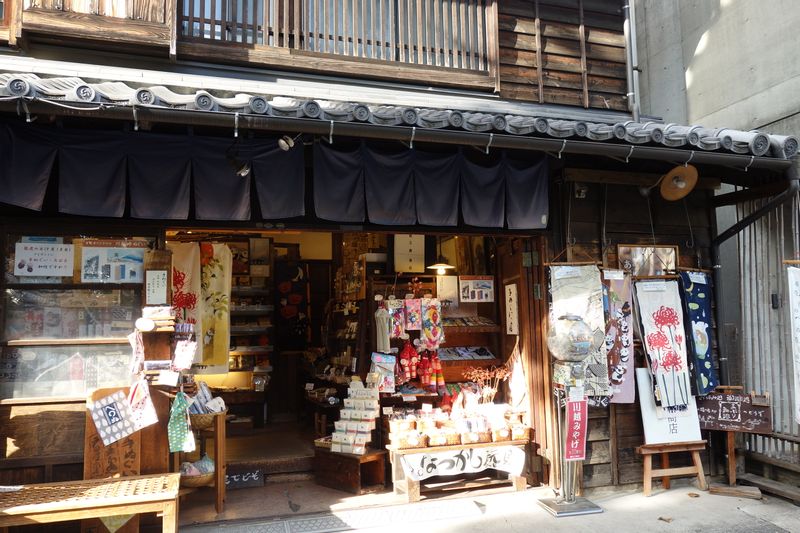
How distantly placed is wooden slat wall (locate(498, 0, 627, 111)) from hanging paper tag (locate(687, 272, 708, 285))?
295 cm

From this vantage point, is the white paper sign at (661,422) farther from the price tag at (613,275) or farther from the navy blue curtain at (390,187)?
the navy blue curtain at (390,187)

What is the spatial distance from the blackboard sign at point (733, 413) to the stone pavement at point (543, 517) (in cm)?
89

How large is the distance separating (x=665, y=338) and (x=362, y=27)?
5966 mm

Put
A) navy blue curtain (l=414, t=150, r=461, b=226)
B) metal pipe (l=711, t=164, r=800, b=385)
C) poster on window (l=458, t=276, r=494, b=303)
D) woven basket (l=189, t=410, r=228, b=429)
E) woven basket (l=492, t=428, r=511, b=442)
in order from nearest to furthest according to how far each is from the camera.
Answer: navy blue curtain (l=414, t=150, r=461, b=226), woven basket (l=189, t=410, r=228, b=429), metal pipe (l=711, t=164, r=800, b=385), woven basket (l=492, t=428, r=511, b=442), poster on window (l=458, t=276, r=494, b=303)

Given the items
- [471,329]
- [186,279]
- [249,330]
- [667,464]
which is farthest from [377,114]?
[249,330]

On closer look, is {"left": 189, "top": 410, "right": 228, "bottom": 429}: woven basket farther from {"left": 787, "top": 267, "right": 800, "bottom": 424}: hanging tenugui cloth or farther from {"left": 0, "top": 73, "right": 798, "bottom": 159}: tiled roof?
{"left": 787, "top": 267, "right": 800, "bottom": 424}: hanging tenugui cloth

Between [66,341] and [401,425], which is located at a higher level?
[66,341]

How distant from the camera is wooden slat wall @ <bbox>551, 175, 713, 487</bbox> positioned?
7477mm

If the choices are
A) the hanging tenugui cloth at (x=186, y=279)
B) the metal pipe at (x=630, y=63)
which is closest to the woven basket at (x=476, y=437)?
the hanging tenugui cloth at (x=186, y=279)

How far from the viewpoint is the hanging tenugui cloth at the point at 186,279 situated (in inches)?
301

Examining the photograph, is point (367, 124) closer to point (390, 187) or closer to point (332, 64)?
point (390, 187)

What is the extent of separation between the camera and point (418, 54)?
321 inches

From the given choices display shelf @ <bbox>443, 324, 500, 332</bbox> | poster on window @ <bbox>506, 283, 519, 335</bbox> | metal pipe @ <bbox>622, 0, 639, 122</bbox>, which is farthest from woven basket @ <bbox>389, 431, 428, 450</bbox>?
metal pipe @ <bbox>622, 0, 639, 122</bbox>

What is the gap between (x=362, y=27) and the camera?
7.88 metres
